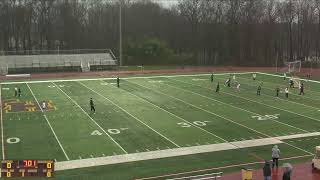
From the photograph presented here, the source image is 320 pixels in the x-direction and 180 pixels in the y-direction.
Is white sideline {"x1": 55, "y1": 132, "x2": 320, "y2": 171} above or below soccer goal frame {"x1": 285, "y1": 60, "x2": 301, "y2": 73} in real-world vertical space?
below

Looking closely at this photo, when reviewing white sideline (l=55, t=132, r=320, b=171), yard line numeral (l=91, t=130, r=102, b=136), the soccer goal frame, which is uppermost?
the soccer goal frame

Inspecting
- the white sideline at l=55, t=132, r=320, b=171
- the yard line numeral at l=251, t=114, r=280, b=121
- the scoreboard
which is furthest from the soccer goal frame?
the scoreboard

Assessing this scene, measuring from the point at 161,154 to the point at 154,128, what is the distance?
532 centimetres

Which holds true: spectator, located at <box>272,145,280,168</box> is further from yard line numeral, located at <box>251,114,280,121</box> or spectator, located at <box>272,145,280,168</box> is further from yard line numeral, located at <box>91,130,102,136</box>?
yard line numeral, located at <box>251,114,280,121</box>

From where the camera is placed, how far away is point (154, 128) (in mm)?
27297

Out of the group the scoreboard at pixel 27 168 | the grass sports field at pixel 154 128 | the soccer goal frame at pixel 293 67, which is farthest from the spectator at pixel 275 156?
the soccer goal frame at pixel 293 67

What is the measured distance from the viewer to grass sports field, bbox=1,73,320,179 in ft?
68.7

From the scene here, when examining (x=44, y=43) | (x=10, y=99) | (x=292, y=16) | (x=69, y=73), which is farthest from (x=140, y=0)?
(x=10, y=99)

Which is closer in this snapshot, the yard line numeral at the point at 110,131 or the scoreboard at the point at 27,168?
the scoreboard at the point at 27,168

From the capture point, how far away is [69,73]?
59.4 metres

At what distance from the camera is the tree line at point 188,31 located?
78.2 meters

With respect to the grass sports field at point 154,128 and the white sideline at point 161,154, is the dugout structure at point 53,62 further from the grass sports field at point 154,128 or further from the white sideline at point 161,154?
the white sideline at point 161,154

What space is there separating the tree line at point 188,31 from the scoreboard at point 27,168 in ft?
200

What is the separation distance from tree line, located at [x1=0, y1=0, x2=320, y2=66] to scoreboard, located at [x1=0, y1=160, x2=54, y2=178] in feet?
200
